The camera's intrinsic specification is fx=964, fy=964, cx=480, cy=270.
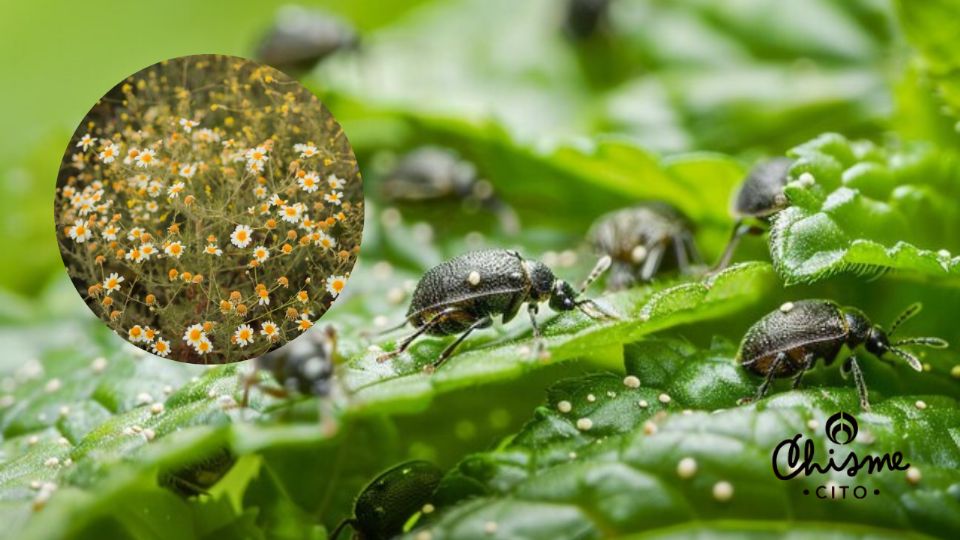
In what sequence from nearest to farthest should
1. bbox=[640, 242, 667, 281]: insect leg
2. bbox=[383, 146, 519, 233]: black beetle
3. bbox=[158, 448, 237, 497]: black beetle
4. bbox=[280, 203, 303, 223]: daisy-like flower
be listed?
bbox=[280, 203, 303, 223]: daisy-like flower
bbox=[158, 448, 237, 497]: black beetle
bbox=[640, 242, 667, 281]: insect leg
bbox=[383, 146, 519, 233]: black beetle

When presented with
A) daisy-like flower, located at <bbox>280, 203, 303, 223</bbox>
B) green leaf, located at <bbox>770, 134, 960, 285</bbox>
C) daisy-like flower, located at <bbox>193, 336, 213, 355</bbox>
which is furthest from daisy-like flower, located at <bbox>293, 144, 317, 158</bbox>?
green leaf, located at <bbox>770, 134, 960, 285</bbox>

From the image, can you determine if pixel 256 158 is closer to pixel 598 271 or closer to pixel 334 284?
pixel 334 284

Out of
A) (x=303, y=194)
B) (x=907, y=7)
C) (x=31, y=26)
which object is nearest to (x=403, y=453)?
(x=303, y=194)

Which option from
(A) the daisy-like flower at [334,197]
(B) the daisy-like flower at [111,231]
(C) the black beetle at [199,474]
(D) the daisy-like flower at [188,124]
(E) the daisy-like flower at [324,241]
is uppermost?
(D) the daisy-like flower at [188,124]

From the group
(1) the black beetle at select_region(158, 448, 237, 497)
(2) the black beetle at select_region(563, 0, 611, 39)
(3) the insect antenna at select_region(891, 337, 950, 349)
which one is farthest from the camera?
(2) the black beetle at select_region(563, 0, 611, 39)

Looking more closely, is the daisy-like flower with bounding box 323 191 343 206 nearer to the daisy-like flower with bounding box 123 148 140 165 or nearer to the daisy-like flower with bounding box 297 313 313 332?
the daisy-like flower with bounding box 297 313 313 332

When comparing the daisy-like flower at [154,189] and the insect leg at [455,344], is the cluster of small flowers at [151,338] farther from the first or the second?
the insect leg at [455,344]

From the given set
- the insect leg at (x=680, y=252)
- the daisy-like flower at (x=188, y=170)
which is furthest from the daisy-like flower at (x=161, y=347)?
the insect leg at (x=680, y=252)
